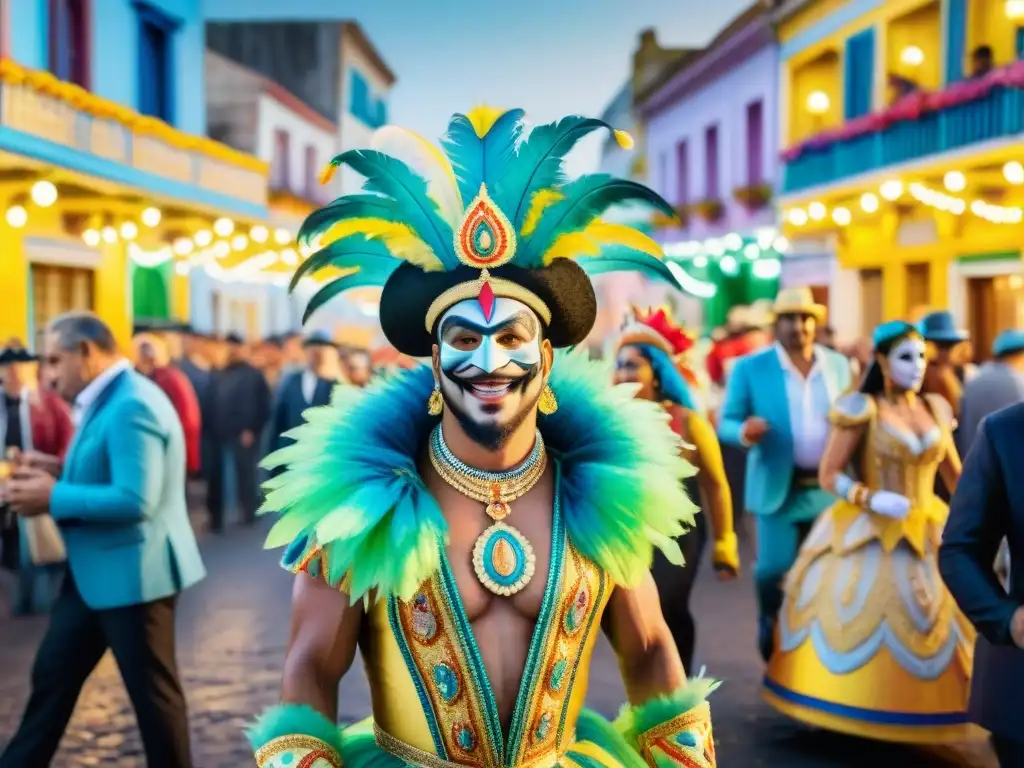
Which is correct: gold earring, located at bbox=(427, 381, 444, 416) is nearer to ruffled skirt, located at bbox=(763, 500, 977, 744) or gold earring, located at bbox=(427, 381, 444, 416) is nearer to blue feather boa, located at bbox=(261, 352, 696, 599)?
blue feather boa, located at bbox=(261, 352, 696, 599)

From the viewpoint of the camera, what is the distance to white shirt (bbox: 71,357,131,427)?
485 cm


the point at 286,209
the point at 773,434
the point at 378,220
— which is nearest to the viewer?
the point at 378,220

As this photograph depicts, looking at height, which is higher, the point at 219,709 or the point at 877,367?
the point at 877,367

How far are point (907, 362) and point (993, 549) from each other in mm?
2291

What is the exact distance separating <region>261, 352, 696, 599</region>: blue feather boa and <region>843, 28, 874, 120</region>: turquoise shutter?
58.7ft

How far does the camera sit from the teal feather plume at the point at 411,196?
2.88 meters

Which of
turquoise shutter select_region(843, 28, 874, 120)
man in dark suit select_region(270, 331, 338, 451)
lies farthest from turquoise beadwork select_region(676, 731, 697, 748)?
turquoise shutter select_region(843, 28, 874, 120)

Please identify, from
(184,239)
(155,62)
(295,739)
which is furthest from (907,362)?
(155,62)

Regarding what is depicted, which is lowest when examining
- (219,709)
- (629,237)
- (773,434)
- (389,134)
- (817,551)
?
(219,709)

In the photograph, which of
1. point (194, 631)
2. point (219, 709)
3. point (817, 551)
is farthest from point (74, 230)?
point (817, 551)

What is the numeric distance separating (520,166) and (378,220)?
13.2 inches

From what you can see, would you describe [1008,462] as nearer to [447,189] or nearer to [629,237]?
[629,237]

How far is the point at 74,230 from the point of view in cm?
1762

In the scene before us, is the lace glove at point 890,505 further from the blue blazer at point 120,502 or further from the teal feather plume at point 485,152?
the teal feather plume at point 485,152
